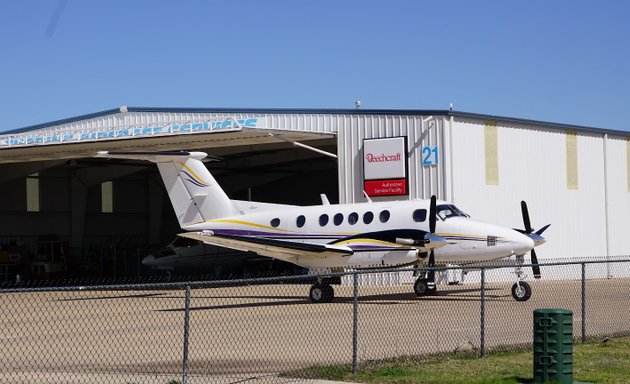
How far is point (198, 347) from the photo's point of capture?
15.8m

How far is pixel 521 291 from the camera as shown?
23.9m

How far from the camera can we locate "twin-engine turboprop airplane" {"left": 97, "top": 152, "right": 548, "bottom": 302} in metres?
24.8

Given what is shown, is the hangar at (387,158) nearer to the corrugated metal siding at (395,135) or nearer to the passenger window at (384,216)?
the corrugated metal siding at (395,135)

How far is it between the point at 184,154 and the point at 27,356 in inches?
617

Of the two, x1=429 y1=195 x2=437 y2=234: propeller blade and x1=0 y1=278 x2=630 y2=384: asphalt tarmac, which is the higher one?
x1=429 y1=195 x2=437 y2=234: propeller blade

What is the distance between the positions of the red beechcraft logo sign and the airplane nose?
9.56m

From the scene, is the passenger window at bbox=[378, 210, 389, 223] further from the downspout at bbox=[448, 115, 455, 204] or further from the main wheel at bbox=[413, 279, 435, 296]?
the downspout at bbox=[448, 115, 455, 204]

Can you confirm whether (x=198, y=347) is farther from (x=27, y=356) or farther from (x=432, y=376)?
(x=432, y=376)

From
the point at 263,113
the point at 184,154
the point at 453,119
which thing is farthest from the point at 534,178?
the point at 184,154

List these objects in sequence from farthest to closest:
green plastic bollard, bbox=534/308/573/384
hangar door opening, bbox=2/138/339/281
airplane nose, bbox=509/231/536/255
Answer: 1. hangar door opening, bbox=2/138/339/281
2. airplane nose, bbox=509/231/536/255
3. green plastic bollard, bbox=534/308/573/384

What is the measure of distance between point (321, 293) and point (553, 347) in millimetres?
14389

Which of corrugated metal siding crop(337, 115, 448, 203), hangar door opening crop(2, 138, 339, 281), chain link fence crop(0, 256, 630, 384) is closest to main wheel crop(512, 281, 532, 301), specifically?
chain link fence crop(0, 256, 630, 384)

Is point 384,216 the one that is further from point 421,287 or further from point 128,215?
point 128,215

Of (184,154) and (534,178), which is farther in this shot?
(534,178)
